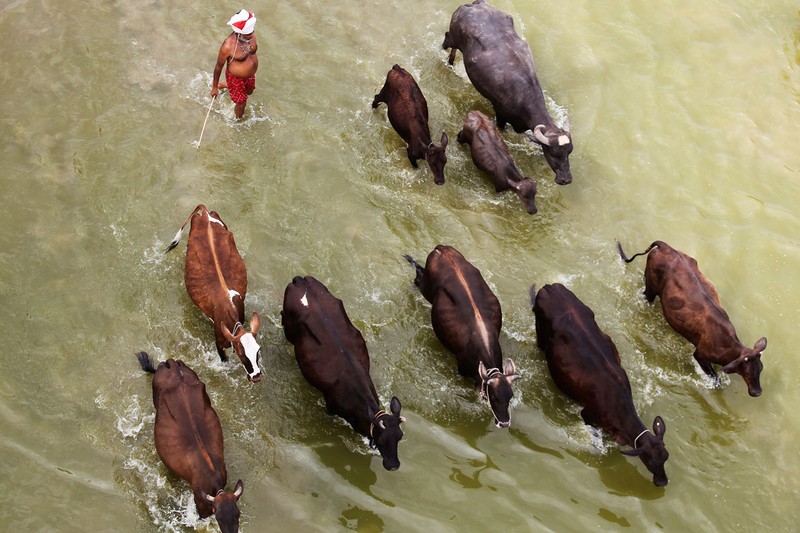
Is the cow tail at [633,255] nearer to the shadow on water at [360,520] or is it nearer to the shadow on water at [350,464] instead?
the shadow on water at [350,464]

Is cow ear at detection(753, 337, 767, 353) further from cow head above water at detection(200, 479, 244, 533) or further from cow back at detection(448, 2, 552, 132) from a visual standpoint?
cow head above water at detection(200, 479, 244, 533)

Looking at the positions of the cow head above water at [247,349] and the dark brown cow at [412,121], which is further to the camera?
the dark brown cow at [412,121]

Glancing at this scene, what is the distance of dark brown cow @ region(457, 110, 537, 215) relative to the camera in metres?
9.95

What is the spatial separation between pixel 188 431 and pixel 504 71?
6.37 metres

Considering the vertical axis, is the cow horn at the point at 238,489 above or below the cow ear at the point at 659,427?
below

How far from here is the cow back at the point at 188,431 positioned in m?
7.14

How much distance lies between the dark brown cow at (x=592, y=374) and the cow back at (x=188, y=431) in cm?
344

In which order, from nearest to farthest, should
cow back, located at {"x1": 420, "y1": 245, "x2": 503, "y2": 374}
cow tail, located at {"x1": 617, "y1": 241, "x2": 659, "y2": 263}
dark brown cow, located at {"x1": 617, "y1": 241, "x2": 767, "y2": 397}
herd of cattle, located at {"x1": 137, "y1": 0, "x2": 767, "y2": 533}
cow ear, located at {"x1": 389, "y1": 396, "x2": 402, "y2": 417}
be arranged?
herd of cattle, located at {"x1": 137, "y1": 0, "x2": 767, "y2": 533} → cow ear, located at {"x1": 389, "y1": 396, "x2": 402, "y2": 417} → cow back, located at {"x1": 420, "y1": 245, "x2": 503, "y2": 374} → dark brown cow, located at {"x1": 617, "y1": 241, "x2": 767, "y2": 397} → cow tail, located at {"x1": 617, "y1": 241, "x2": 659, "y2": 263}

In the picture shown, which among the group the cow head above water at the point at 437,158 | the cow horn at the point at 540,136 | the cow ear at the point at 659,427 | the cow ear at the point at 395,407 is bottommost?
the cow ear at the point at 395,407

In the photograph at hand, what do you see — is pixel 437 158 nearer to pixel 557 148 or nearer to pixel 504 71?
pixel 557 148

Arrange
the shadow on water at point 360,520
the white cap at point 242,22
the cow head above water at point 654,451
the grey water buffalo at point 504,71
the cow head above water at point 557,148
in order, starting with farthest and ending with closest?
the grey water buffalo at point 504,71 < the cow head above water at point 557,148 < the white cap at point 242,22 < the cow head above water at point 654,451 < the shadow on water at point 360,520

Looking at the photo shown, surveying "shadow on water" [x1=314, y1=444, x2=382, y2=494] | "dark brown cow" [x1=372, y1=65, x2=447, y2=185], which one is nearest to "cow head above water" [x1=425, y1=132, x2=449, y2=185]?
"dark brown cow" [x1=372, y1=65, x2=447, y2=185]

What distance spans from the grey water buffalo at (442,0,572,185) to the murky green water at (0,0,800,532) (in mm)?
438

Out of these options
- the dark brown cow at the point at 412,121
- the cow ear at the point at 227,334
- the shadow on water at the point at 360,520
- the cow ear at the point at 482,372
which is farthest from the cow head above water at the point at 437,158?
the shadow on water at the point at 360,520
